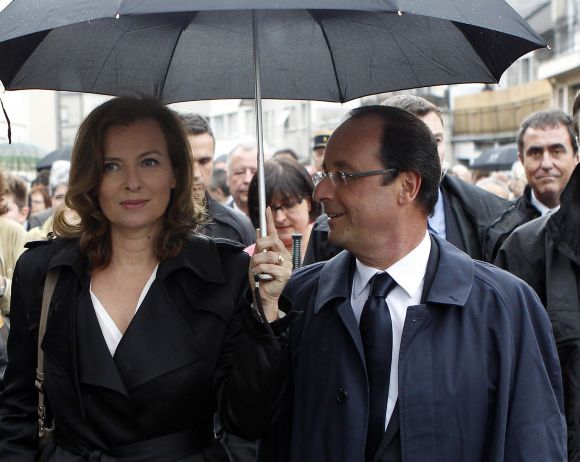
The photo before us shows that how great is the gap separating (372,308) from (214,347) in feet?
1.99

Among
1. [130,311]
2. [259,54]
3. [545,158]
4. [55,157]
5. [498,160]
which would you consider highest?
[55,157]

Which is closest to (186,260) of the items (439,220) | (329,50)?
(329,50)

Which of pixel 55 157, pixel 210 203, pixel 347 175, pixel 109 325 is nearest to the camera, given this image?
pixel 347 175

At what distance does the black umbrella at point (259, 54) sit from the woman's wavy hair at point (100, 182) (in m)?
0.28

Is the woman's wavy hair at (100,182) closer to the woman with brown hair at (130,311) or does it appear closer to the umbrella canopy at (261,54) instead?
the woman with brown hair at (130,311)

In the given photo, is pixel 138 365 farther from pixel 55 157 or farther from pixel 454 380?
pixel 55 157

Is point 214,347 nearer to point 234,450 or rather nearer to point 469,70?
point 234,450

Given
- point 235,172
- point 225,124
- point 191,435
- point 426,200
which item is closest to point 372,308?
point 426,200

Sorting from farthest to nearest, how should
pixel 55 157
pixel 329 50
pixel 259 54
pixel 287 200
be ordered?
pixel 55 157 < pixel 287 200 < pixel 329 50 < pixel 259 54

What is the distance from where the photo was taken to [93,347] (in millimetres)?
3457

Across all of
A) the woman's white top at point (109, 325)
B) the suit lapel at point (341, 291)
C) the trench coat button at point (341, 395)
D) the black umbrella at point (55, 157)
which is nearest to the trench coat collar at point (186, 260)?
the woman's white top at point (109, 325)

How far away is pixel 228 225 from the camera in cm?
637

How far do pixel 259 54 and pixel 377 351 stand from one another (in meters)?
1.30

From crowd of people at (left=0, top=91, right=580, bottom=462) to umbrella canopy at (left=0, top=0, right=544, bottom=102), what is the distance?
0.35 m
